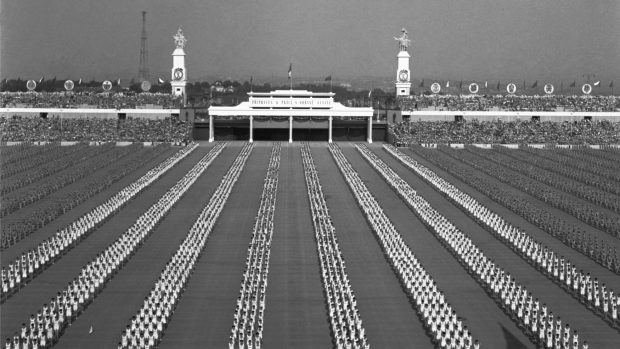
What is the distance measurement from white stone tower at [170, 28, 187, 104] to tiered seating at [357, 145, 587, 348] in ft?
228

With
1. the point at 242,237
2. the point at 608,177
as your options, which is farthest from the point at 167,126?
the point at 242,237

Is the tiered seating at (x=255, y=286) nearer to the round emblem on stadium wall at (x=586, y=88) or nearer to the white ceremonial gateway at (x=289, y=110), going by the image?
the white ceremonial gateway at (x=289, y=110)

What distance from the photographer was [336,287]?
3234 centimetres

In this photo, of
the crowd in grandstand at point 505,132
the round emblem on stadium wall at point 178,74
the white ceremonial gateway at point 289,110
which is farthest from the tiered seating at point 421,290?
the round emblem on stadium wall at point 178,74

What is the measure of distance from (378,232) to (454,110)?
68.5m

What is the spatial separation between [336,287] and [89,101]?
84722 mm

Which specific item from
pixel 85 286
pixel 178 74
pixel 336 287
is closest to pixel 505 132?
pixel 178 74

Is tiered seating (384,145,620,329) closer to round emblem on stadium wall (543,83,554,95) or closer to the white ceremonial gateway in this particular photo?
the white ceremonial gateway

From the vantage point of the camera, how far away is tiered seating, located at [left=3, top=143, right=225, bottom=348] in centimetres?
2667

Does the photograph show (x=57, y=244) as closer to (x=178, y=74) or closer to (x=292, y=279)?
(x=292, y=279)

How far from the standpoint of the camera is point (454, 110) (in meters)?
110

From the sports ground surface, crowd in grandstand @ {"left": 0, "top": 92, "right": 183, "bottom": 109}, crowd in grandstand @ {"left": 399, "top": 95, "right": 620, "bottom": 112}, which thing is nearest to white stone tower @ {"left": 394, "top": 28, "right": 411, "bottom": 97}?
crowd in grandstand @ {"left": 399, "top": 95, "right": 620, "bottom": 112}

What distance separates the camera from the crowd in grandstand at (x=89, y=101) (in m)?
110

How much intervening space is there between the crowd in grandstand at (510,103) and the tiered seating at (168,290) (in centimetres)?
6605
